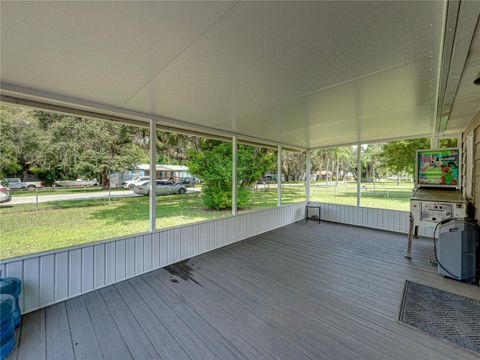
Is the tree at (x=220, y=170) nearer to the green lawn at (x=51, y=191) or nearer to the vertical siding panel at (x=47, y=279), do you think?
the green lawn at (x=51, y=191)

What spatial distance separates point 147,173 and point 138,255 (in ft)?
6.73

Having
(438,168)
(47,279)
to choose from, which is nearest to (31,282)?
(47,279)

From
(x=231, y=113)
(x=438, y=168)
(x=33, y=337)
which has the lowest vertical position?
(x=33, y=337)

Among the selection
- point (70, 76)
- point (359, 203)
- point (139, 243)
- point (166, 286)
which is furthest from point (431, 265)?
point (70, 76)

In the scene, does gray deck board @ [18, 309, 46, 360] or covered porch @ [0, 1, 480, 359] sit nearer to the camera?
covered porch @ [0, 1, 480, 359]

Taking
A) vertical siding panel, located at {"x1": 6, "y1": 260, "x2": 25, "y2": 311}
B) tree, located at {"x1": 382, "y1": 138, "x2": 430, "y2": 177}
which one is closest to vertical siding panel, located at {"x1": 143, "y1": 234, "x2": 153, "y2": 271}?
vertical siding panel, located at {"x1": 6, "y1": 260, "x2": 25, "y2": 311}

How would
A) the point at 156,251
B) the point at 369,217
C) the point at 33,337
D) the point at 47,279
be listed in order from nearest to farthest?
the point at 33,337 < the point at 47,279 < the point at 156,251 < the point at 369,217

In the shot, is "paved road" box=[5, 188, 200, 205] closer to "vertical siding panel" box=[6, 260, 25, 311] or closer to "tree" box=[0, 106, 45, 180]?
"tree" box=[0, 106, 45, 180]

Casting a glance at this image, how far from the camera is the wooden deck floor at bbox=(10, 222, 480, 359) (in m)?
1.65

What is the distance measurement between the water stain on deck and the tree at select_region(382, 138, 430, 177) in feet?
21.1

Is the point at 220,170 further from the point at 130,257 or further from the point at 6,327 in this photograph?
the point at 6,327

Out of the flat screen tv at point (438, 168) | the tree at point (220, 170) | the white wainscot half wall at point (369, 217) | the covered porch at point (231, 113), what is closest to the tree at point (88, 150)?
the covered porch at point (231, 113)

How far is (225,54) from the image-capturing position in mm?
1443

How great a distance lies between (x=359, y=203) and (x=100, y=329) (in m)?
6.02
